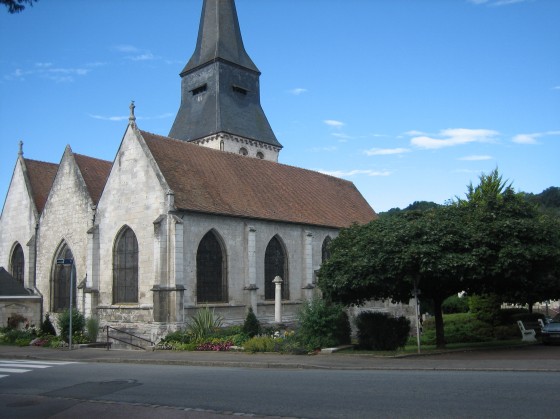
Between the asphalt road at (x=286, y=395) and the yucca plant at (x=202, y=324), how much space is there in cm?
921

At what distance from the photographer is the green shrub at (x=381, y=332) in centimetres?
1991

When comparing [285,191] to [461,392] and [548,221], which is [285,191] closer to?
[548,221]

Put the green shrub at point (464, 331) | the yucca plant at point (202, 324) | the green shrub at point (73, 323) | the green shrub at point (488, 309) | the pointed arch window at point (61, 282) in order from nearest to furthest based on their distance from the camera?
the yucca plant at point (202, 324) → the green shrub at point (73, 323) → the green shrub at point (464, 331) → the pointed arch window at point (61, 282) → the green shrub at point (488, 309)

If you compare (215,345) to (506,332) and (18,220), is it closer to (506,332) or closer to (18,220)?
(506,332)

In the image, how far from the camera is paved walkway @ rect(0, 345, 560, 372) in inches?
580

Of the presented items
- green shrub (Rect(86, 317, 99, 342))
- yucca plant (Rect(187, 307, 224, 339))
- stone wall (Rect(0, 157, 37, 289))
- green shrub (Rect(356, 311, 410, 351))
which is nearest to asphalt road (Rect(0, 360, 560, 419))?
green shrub (Rect(356, 311, 410, 351))

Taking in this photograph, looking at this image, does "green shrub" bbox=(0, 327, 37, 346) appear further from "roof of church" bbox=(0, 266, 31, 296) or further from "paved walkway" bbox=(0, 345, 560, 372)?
"paved walkway" bbox=(0, 345, 560, 372)

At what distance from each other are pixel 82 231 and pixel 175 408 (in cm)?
2282

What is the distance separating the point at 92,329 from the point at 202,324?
618 centimetres

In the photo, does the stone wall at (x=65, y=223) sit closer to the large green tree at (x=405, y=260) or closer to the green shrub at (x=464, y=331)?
the large green tree at (x=405, y=260)

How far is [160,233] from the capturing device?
25.6 meters

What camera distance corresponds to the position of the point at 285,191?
1363 inches

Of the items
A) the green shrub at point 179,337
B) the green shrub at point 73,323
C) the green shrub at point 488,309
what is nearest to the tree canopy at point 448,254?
the green shrub at point 179,337

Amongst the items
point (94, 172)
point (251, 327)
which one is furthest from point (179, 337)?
point (94, 172)
